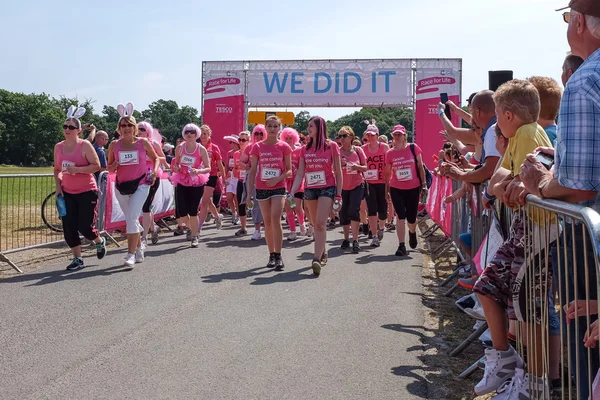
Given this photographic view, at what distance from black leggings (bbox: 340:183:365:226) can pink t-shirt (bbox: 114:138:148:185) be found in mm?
3661

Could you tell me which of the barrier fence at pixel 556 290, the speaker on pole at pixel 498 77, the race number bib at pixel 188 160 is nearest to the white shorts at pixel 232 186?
the race number bib at pixel 188 160

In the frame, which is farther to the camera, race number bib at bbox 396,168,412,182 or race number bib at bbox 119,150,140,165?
race number bib at bbox 396,168,412,182

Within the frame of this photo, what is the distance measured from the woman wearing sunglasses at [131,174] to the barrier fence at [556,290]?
19.6ft

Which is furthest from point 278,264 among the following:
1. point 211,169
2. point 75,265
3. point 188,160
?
point 211,169

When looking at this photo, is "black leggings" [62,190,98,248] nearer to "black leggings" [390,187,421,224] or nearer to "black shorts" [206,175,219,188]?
"black shorts" [206,175,219,188]

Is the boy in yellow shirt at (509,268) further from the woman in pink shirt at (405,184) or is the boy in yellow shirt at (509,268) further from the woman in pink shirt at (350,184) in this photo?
the woman in pink shirt at (350,184)

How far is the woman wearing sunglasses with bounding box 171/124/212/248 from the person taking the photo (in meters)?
11.4

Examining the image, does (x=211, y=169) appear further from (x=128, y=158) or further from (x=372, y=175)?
(x=128, y=158)

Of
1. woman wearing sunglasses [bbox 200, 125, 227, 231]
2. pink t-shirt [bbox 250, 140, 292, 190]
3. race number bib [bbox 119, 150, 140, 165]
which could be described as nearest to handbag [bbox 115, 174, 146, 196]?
race number bib [bbox 119, 150, 140, 165]

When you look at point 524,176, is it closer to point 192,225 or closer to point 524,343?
point 524,343

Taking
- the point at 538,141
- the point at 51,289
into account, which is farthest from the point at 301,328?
the point at 51,289

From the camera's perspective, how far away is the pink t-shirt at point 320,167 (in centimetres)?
918

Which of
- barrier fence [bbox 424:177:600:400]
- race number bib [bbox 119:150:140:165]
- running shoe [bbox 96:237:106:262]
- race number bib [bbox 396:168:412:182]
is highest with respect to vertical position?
race number bib [bbox 119:150:140:165]

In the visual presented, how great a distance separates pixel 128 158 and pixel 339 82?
14031 mm
